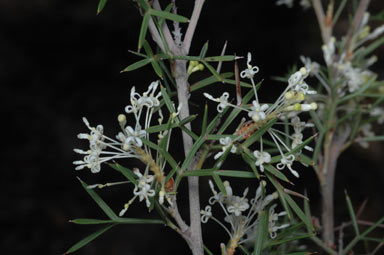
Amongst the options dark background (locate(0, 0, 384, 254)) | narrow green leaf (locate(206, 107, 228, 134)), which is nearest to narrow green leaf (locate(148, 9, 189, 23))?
narrow green leaf (locate(206, 107, 228, 134))

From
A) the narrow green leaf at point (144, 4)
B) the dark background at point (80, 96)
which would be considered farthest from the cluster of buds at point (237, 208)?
the dark background at point (80, 96)

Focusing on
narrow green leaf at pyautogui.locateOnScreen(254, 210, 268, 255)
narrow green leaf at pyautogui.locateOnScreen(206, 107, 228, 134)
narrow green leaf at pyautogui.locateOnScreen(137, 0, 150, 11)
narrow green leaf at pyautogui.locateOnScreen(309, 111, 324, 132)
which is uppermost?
narrow green leaf at pyautogui.locateOnScreen(137, 0, 150, 11)

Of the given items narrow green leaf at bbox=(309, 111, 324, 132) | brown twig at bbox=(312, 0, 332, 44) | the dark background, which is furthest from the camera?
the dark background

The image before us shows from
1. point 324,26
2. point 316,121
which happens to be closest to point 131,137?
point 316,121

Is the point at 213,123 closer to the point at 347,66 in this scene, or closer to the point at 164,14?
the point at 164,14

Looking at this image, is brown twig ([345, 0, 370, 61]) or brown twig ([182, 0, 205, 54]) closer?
brown twig ([182, 0, 205, 54])

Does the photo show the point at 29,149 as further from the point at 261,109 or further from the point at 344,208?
the point at 261,109

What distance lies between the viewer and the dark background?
63.3 inches

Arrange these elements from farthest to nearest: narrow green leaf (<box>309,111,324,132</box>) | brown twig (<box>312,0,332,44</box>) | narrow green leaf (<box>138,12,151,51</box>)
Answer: brown twig (<box>312,0,332,44</box>)
narrow green leaf (<box>309,111,324,132</box>)
narrow green leaf (<box>138,12,151,51</box>)

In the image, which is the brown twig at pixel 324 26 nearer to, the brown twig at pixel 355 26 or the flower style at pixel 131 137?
the brown twig at pixel 355 26

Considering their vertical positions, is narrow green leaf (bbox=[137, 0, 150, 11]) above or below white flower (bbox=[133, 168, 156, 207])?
above

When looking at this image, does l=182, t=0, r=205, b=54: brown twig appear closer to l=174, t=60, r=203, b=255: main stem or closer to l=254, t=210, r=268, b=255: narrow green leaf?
l=174, t=60, r=203, b=255: main stem

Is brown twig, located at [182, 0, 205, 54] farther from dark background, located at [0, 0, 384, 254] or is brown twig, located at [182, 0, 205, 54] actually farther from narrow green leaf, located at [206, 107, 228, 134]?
dark background, located at [0, 0, 384, 254]

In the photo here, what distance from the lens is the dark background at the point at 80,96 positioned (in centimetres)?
161
